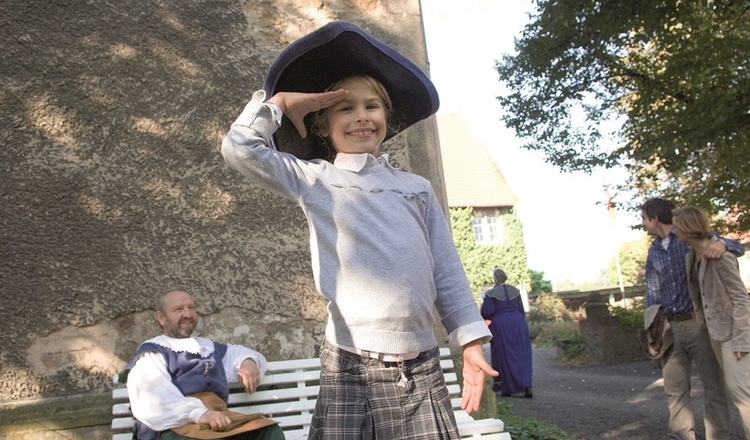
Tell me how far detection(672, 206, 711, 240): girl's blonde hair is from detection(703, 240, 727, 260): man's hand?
102mm

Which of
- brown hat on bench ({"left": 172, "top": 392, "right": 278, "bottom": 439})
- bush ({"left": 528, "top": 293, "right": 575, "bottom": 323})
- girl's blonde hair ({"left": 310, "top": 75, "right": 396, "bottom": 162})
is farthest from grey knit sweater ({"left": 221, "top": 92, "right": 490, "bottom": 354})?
bush ({"left": 528, "top": 293, "right": 575, "bottom": 323})

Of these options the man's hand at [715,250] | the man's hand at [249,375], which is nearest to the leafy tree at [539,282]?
the man's hand at [715,250]

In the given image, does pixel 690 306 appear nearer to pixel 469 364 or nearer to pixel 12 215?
pixel 469 364

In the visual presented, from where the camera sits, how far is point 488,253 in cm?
3219

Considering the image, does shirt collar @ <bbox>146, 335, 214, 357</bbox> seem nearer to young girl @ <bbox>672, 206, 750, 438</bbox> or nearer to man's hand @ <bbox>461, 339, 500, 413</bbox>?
man's hand @ <bbox>461, 339, 500, 413</bbox>

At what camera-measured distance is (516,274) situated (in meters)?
33.0

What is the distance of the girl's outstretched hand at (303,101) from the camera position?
6.77 ft

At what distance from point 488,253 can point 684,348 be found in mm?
27465

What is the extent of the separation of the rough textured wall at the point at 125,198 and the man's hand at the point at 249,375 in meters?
0.40

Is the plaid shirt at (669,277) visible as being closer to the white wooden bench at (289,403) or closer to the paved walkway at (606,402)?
the paved walkway at (606,402)

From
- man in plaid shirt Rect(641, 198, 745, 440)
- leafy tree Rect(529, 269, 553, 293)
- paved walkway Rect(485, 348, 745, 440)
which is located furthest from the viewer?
leafy tree Rect(529, 269, 553, 293)

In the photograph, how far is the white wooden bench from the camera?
3559 mm

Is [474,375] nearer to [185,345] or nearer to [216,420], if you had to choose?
[216,420]

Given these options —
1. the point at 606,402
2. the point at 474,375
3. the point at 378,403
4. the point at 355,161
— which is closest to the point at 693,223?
the point at 474,375
